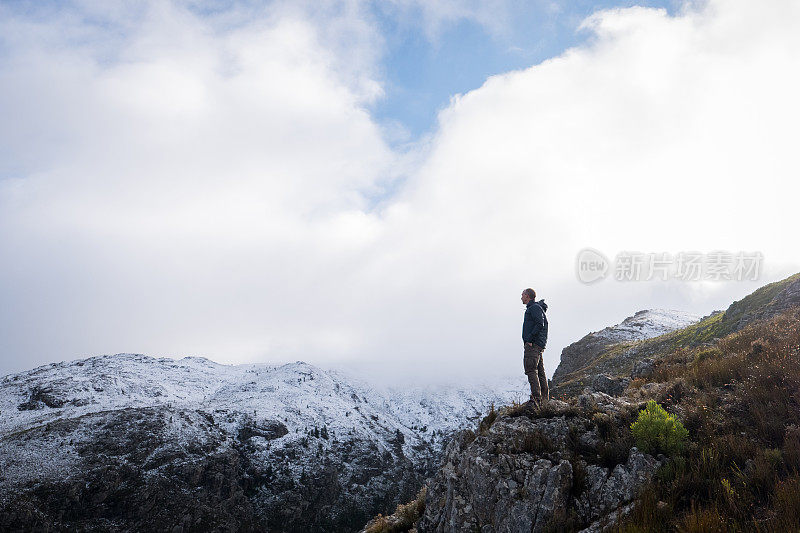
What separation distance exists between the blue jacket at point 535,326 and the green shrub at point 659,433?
3570mm

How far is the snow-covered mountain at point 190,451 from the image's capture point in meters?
96.8

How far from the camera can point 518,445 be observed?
936 cm

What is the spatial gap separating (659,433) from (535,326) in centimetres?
417

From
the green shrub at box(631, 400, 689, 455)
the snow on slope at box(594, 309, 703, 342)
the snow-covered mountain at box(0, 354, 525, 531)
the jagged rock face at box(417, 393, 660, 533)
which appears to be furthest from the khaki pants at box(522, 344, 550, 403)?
the snow-covered mountain at box(0, 354, 525, 531)

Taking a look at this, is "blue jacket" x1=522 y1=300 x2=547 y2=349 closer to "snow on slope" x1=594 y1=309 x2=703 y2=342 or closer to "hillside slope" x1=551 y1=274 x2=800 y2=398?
"hillside slope" x1=551 y1=274 x2=800 y2=398

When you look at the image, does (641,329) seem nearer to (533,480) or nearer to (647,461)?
(647,461)

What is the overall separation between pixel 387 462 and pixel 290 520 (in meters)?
50.6

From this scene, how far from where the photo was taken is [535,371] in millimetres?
11547

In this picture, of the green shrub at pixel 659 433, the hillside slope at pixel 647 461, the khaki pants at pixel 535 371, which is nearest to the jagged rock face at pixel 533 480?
the hillside slope at pixel 647 461

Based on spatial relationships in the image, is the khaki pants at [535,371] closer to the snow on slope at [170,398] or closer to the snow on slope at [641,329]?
the snow on slope at [641,329]

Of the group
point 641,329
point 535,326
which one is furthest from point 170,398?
point 535,326

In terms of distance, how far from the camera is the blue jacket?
459 inches

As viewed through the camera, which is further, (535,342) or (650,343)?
(650,343)

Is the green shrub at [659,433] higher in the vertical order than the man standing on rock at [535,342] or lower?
lower
